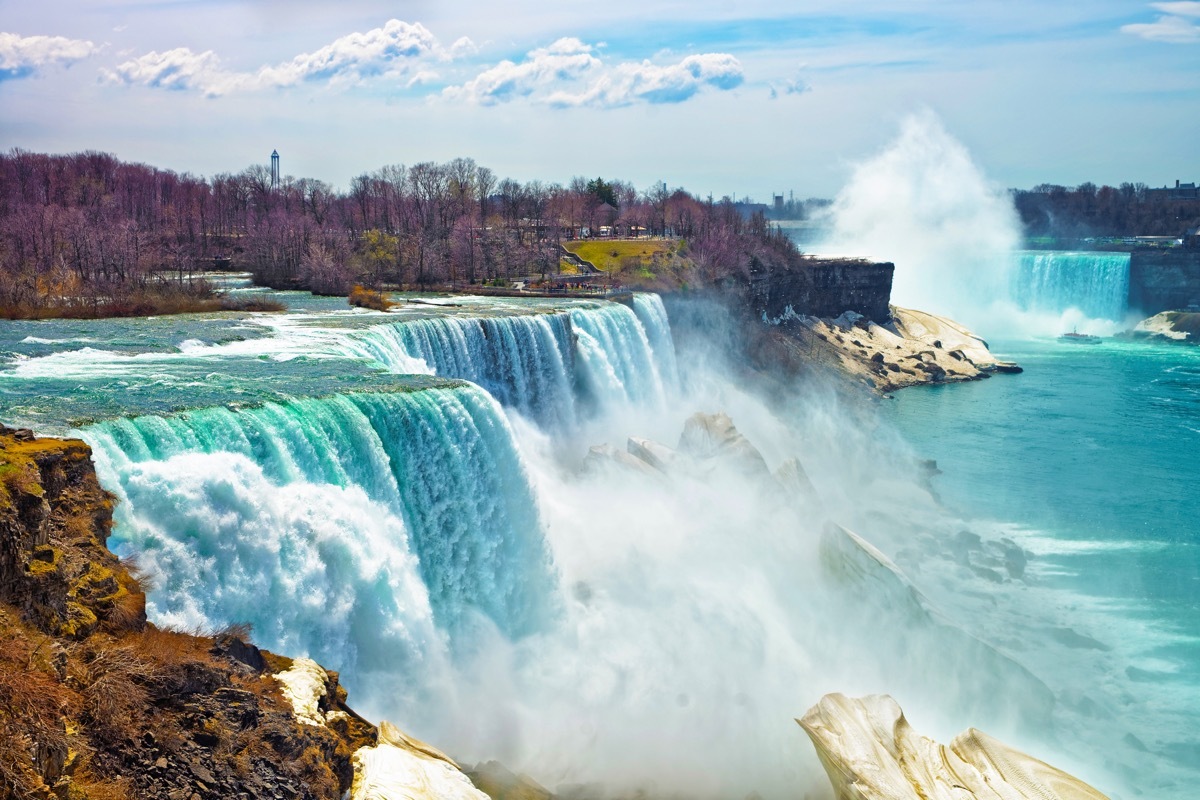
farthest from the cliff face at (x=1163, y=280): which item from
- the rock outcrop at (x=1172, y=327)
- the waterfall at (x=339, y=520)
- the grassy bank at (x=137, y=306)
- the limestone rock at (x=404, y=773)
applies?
the limestone rock at (x=404, y=773)

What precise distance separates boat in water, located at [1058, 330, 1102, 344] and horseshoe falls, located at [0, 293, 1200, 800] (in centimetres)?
4984

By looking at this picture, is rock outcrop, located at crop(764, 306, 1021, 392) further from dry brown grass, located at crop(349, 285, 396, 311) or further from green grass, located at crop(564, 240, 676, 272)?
dry brown grass, located at crop(349, 285, 396, 311)

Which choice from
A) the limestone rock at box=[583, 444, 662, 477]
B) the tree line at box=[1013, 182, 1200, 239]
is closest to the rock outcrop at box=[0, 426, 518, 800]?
the limestone rock at box=[583, 444, 662, 477]

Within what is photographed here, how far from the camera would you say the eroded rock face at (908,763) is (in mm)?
13344

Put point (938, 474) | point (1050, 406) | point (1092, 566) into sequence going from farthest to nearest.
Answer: point (1050, 406), point (938, 474), point (1092, 566)

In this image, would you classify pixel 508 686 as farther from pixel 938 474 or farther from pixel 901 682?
pixel 938 474

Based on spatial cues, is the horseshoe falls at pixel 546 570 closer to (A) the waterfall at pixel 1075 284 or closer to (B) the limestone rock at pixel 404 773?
(B) the limestone rock at pixel 404 773

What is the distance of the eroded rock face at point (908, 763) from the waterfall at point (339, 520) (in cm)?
621

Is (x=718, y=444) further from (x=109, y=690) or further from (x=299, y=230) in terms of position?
(x=299, y=230)

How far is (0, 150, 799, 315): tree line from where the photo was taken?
40.0m

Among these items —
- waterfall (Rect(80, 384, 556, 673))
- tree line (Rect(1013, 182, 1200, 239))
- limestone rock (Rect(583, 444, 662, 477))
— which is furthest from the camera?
tree line (Rect(1013, 182, 1200, 239))

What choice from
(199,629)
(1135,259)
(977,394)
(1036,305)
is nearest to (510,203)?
(977,394)

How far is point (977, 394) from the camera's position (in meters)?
52.1

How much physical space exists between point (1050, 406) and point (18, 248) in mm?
46004
